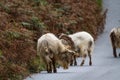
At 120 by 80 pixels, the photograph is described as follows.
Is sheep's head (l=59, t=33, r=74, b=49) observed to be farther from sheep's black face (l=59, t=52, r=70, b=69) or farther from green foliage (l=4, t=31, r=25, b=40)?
green foliage (l=4, t=31, r=25, b=40)

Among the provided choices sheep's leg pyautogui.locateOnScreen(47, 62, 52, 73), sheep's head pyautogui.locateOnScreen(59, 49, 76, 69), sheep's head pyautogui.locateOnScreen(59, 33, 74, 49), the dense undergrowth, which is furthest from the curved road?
sheep's head pyautogui.locateOnScreen(59, 33, 74, 49)

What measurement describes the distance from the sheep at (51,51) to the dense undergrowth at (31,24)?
0.57 metres

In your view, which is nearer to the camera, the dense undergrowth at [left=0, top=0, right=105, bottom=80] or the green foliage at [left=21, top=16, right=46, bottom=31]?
the dense undergrowth at [left=0, top=0, right=105, bottom=80]

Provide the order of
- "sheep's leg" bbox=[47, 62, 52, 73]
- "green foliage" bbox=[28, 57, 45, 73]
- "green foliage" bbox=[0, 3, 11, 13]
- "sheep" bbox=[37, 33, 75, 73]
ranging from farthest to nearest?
"green foliage" bbox=[0, 3, 11, 13], "green foliage" bbox=[28, 57, 45, 73], "sheep's leg" bbox=[47, 62, 52, 73], "sheep" bbox=[37, 33, 75, 73]

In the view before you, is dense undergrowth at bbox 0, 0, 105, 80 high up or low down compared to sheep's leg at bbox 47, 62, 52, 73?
up

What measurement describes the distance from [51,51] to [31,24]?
193 inches

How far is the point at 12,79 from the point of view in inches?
648

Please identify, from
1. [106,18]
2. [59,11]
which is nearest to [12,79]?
[59,11]

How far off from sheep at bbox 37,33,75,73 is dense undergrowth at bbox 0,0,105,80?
0.57 meters

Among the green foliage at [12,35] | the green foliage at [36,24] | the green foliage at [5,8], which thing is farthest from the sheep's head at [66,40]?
the green foliage at [5,8]

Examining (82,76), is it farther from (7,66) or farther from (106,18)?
(106,18)

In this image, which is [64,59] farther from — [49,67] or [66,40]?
[66,40]

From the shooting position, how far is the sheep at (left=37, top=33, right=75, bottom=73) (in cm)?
1927

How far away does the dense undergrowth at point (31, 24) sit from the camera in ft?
58.5
